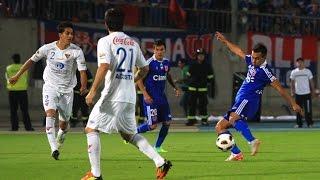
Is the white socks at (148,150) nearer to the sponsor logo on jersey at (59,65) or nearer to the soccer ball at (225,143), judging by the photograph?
the soccer ball at (225,143)

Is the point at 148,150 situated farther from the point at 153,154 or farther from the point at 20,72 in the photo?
the point at 20,72

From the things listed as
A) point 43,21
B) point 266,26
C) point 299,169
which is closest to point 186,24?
point 266,26

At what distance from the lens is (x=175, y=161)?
14.8 m

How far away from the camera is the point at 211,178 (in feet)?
39.9

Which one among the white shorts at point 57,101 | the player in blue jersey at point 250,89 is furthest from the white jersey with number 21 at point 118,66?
the white shorts at point 57,101

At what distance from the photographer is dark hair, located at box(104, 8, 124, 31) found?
1142cm

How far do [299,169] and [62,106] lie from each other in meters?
4.71

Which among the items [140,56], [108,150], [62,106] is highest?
[140,56]

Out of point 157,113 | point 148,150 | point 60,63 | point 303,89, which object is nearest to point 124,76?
point 148,150

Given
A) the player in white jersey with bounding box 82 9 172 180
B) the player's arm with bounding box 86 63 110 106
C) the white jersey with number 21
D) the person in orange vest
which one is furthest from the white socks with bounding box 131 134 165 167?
the person in orange vest

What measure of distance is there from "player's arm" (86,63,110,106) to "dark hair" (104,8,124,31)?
0.56 meters

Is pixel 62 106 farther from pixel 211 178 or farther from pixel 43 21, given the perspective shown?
pixel 43 21

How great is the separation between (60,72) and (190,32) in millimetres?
17787

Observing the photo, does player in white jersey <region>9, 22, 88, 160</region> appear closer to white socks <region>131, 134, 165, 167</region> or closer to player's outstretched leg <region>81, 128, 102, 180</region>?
white socks <region>131, 134, 165, 167</region>
